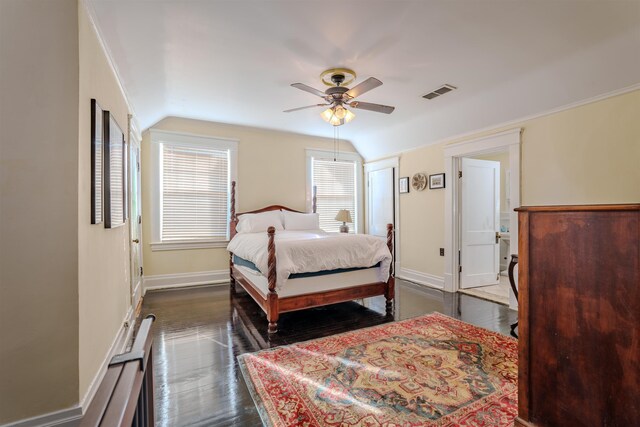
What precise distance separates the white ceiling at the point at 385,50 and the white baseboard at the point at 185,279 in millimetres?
2441

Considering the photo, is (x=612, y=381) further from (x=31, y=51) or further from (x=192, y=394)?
(x=31, y=51)

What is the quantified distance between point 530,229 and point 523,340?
21.2 inches

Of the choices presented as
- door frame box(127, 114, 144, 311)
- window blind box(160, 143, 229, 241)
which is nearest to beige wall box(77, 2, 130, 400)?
door frame box(127, 114, 144, 311)

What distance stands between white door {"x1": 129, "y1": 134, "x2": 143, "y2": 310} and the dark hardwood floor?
30cm

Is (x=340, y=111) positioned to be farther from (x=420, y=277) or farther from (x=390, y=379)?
(x=420, y=277)

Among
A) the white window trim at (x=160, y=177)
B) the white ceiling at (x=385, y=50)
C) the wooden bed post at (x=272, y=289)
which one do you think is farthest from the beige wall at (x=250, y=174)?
the wooden bed post at (x=272, y=289)

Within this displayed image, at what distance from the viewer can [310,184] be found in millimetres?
5801

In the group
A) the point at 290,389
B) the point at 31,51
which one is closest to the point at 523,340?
the point at 290,389

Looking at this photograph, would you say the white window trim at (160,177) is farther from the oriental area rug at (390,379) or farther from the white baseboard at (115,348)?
the oriental area rug at (390,379)

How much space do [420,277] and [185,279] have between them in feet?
12.9

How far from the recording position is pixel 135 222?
391cm

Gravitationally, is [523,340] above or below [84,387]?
above

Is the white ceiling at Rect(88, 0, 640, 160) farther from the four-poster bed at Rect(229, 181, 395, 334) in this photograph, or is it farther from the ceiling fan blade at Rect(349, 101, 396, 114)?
the four-poster bed at Rect(229, 181, 395, 334)

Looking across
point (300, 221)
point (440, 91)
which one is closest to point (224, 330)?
point (300, 221)
